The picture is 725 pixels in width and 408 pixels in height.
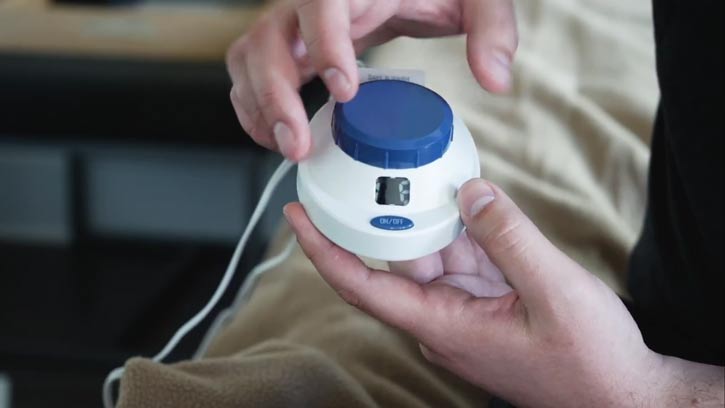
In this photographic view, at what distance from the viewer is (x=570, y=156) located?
80 cm

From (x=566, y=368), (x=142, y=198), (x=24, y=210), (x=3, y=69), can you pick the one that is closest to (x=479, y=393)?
(x=566, y=368)

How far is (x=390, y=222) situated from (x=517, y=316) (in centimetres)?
9

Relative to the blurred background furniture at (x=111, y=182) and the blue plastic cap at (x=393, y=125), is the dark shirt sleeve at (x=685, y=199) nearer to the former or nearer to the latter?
the blue plastic cap at (x=393, y=125)

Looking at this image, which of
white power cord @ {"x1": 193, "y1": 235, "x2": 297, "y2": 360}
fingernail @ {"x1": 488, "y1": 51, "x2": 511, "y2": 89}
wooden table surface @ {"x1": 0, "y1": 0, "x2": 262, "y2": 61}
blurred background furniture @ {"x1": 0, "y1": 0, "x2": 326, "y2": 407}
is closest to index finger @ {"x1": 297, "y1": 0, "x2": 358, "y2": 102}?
fingernail @ {"x1": 488, "y1": 51, "x2": 511, "y2": 89}

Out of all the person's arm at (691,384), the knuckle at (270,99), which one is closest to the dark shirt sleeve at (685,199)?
the person's arm at (691,384)

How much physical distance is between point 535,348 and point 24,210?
1.27 meters

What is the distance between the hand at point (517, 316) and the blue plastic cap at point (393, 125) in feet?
0.11

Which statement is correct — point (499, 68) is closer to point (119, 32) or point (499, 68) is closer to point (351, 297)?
point (351, 297)

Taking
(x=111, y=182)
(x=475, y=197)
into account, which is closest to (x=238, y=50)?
(x=475, y=197)

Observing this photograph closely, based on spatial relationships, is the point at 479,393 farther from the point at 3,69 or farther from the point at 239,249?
the point at 3,69

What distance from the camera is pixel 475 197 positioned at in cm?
46

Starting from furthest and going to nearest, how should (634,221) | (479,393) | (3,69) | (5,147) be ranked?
(5,147) → (3,69) → (634,221) → (479,393)

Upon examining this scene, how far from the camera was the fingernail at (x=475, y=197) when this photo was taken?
0.46m

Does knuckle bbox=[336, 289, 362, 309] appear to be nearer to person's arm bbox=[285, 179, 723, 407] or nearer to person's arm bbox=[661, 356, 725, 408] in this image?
person's arm bbox=[285, 179, 723, 407]
